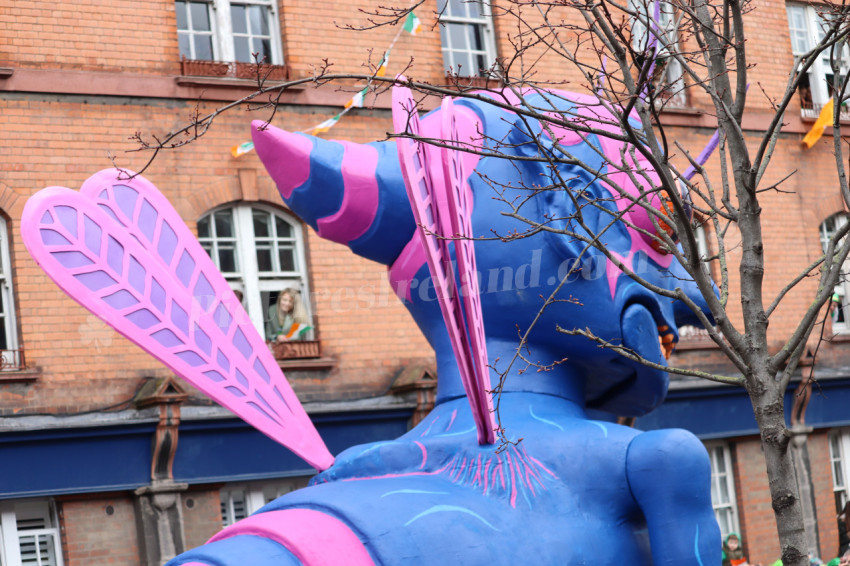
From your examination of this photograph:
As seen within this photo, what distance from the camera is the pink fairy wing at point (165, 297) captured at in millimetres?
4289

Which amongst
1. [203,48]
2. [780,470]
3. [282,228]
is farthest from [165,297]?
[203,48]

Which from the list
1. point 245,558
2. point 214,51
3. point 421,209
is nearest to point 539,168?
point 421,209

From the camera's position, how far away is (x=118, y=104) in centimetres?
1273

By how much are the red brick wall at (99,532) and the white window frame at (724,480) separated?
7087 millimetres

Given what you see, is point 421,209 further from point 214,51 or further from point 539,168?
point 214,51

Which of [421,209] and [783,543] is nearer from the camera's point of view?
[421,209]

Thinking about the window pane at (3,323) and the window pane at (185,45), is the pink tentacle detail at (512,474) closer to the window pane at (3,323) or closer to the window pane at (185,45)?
the window pane at (3,323)

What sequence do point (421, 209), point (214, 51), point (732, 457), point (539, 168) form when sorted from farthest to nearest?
point (732, 457)
point (214, 51)
point (539, 168)
point (421, 209)

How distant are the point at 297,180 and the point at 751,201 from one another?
1.58 m

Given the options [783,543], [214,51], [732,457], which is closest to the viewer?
[783,543]

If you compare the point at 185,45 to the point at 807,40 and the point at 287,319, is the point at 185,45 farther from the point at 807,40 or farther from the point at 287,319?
the point at 807,40

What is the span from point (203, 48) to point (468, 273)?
999 centimetres

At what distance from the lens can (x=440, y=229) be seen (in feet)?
13.7

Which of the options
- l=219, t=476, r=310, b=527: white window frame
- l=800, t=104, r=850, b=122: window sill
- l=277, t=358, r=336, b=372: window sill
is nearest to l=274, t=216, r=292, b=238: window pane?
l=277, t=358, r=336, b=372: window sill
